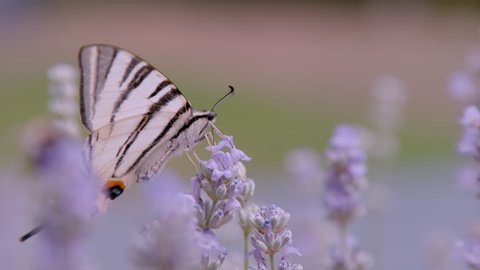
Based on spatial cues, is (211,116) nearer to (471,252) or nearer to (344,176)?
(344,176)

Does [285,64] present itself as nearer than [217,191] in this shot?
No

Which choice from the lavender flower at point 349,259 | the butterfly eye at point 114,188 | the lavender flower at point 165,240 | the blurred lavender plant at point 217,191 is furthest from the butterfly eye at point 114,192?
the lavender flower at point 165,240

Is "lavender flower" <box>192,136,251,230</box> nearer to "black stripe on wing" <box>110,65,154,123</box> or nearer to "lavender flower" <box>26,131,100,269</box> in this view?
"black stripe on wing" <box>110,65,154,123</box>

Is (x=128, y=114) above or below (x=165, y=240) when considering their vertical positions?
above

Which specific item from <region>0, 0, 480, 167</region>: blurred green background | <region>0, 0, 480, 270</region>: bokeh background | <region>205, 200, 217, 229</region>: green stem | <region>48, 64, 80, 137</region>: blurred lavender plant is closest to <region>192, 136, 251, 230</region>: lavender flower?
<region>205, 200, 217, 229</region>: green stem

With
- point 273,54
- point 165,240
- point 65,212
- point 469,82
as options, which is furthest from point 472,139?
point 273,54

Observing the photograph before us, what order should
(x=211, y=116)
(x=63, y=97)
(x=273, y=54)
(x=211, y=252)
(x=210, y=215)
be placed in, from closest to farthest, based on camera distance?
(x=211, y=252) < (x=210, y=215) < (x=211, y=116) < (x=63, y=97) < (x=273, y=54)

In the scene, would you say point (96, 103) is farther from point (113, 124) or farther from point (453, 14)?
point (453, 14)
